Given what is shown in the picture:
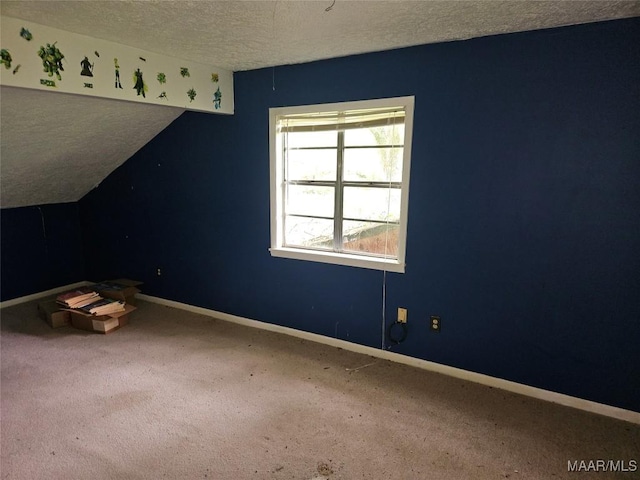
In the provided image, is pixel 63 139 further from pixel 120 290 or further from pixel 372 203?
pixel 372 203

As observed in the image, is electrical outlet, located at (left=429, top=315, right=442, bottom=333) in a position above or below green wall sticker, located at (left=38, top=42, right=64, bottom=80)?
below

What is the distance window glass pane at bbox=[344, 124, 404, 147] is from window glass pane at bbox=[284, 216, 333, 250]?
648 mm

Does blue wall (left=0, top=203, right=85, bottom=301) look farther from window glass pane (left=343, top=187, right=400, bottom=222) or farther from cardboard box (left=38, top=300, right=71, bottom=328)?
window glass pane (left=343, top=187, right=400, bottom=222)

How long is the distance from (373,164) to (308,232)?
793 mm

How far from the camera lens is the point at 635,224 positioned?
2039mm

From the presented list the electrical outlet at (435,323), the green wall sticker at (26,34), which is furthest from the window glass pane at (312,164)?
the green wall sticker at (26,34)

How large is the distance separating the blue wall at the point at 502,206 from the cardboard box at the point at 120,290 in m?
1.38

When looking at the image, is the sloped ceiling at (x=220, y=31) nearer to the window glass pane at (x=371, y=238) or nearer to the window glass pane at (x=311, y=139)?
the window glass pane at (x=311, y=139)

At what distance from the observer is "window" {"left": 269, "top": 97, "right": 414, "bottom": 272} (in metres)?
2.68

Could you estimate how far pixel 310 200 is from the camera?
123 inches

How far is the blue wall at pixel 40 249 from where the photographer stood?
383cm

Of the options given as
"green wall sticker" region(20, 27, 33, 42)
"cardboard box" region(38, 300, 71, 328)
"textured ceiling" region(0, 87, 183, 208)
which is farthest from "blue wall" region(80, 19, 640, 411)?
"cardboard box" region(38, 300, 71, 328)

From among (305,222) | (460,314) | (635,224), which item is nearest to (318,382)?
(460,314)

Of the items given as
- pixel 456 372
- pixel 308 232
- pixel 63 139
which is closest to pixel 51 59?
pixel 63 139
